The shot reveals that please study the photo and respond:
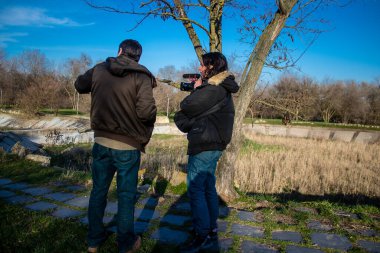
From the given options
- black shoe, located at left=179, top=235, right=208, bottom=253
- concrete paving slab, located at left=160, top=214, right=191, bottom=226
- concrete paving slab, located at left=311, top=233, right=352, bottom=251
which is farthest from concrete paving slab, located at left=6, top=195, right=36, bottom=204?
concrete paving slab, located at left=311, top=233, right=352, bottom=251

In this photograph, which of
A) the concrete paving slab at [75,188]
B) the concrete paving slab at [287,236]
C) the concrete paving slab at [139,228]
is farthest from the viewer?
the concrete paving slab at [75,188]

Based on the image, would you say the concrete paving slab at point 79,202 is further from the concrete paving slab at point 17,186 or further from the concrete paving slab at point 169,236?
the concrete paving slab at point 169,236

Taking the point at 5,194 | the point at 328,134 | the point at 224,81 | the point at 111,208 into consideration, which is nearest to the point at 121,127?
the point at 224,81

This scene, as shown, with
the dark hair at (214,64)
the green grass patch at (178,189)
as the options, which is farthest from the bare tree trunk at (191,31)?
the green grass patch at (178,189)

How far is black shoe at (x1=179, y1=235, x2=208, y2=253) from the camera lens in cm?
316

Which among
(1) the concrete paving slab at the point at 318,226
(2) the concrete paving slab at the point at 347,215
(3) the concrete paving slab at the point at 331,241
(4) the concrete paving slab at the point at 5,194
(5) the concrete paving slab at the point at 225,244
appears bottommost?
(4) the concrete paving slab at the point at 5,194

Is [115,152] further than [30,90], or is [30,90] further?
[30,90]

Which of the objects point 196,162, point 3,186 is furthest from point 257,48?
point 3,186

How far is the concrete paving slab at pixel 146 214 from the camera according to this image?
4055 millimetres

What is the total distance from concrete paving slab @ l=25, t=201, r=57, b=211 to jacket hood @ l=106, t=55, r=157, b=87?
97.6 inches

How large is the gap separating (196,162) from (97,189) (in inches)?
41.7

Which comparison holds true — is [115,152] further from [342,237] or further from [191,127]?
[342,237]

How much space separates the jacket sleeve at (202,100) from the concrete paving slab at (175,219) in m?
1.53

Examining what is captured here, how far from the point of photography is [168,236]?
3518mm
